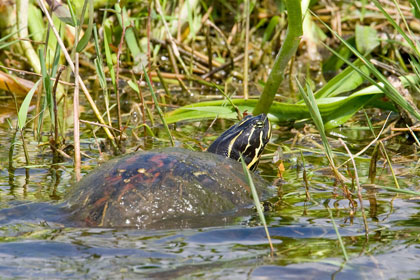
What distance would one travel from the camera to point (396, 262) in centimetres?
225

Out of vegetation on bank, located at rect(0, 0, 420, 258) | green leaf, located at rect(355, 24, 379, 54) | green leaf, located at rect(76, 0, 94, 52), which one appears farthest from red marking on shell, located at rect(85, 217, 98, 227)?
green leaf, located at rect(355, 24, 379, 54)

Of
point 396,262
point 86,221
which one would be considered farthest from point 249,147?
point 396,262

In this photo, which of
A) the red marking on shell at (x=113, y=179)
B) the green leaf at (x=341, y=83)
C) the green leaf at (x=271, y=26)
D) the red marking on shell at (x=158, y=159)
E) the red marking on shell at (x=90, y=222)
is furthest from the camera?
the green leaf at (x=271, y=26)

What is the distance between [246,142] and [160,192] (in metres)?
0.96

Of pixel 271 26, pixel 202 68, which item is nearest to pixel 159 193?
pixel 202 68

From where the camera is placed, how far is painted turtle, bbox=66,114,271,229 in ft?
8.84

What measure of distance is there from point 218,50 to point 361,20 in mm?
1465

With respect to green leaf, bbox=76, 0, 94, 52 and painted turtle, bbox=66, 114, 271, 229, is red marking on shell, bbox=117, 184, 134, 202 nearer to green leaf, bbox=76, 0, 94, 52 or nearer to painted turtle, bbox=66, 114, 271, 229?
painted turtle, bbox=66, 114, 271, 229

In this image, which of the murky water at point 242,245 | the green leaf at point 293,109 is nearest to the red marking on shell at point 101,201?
the murky water at point 242,245

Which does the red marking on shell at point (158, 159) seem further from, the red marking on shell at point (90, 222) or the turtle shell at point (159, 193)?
the red marking on shell at point (90, 222)

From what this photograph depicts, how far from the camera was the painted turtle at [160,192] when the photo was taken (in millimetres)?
2695

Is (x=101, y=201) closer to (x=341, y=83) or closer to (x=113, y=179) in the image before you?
(x=113, y=179)

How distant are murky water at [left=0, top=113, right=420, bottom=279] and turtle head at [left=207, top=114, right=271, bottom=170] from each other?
454mm

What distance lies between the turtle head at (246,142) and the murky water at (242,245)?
454mm
